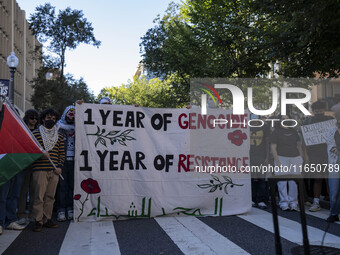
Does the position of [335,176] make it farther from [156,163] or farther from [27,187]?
[27,187]

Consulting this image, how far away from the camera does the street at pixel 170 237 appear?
193 inches

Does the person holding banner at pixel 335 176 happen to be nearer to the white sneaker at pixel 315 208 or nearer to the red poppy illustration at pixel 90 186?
the white sneaker at pixel 315 208

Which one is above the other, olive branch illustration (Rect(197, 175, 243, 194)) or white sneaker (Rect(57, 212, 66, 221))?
olive branch illustration (Rect(197, 175, 243, 194))

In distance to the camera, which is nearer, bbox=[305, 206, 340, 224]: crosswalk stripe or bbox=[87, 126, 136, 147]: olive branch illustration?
bbox=[87, 126, 136, 147]: olive branch illustration

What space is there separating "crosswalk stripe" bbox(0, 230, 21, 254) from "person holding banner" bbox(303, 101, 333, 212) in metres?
5.18

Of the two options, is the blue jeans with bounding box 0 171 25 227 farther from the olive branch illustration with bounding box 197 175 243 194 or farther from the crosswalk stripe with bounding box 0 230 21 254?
the olive branch illustration with bounding box 197 175 243 194

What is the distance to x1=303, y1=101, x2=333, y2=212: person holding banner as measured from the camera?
778 centimetres

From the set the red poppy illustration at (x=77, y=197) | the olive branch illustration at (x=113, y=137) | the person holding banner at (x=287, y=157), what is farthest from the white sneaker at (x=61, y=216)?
the person holding banner at (x=287, y=157)

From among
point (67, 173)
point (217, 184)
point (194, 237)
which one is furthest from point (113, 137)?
point (194, 237)

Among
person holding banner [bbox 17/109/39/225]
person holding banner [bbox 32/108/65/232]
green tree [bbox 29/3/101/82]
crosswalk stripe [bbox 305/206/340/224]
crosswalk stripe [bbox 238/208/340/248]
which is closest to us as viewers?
crosswalk stripe [bbox 238/208/340/248]

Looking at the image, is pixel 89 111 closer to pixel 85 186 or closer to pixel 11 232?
pixel 85 186

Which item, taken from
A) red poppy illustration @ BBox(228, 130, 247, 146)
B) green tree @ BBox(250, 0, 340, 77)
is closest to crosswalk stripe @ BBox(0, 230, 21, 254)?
red poppy illustration @ BBox(228, 130, 247, 146)

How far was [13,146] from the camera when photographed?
5199mm

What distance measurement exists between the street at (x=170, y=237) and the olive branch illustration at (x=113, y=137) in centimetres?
134
